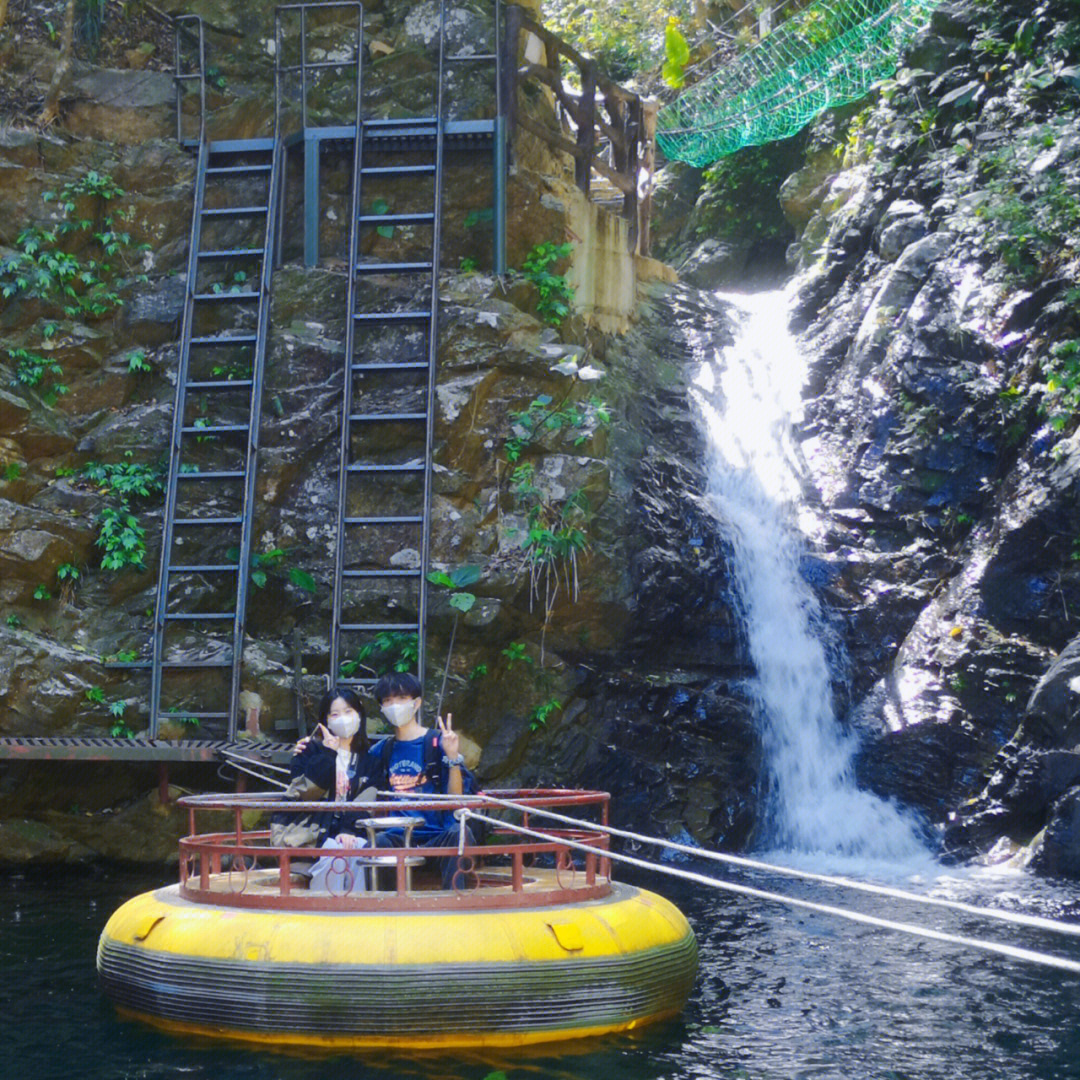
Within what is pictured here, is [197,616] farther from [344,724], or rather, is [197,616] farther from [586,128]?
[586,128]

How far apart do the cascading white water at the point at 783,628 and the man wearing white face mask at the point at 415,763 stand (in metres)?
5.43

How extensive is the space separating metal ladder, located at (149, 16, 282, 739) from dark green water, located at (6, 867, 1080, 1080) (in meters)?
2.82

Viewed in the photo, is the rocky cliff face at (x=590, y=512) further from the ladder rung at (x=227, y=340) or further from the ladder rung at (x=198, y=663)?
the ladder rung at (x=227, y=340)

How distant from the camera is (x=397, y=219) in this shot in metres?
12.4

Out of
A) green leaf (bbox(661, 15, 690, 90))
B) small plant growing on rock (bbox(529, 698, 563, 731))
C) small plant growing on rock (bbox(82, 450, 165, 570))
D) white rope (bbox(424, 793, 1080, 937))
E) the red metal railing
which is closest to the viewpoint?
white rope (bbox(424, 793, 1080, 937))

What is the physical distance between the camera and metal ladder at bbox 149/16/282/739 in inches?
422

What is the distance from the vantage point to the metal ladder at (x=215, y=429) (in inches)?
422

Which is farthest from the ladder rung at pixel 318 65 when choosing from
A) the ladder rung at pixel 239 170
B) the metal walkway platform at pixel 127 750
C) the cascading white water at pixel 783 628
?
the metal walkway platform at pixel 127 750

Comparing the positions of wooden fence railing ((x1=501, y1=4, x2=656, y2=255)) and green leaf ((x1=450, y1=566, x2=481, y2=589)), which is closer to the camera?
green leaf ((x1=450, y1=566, x2=481, y2=589))

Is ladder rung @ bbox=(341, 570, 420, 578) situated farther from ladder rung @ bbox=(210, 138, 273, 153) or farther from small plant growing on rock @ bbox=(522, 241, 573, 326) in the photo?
ladder rung @ bbox=(210, 138, 273, 153)

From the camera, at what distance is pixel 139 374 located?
39.8 ft

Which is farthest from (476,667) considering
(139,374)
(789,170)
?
(789,170)

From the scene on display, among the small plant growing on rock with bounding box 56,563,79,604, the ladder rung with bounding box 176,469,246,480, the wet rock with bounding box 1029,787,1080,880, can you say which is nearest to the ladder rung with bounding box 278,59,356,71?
the ladder rung with bounding box 176,469,246,480

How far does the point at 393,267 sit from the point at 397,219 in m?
0.54
